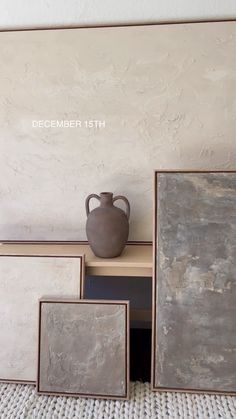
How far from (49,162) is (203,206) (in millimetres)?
739

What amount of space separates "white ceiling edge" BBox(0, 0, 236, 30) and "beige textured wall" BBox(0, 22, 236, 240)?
0.05 metres

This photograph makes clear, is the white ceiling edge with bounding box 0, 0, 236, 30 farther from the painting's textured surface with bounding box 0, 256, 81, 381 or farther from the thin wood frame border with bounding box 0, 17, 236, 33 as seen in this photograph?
the painting's textured surface with bounding box 0, 256, 81, 381

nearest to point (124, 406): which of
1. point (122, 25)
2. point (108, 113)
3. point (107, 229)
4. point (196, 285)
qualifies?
point (196, 285)

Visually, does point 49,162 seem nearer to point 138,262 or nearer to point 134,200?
point 134,200

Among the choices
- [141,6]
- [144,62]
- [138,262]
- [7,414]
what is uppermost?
[141,6]

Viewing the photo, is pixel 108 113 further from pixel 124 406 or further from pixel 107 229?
pixel 124 406

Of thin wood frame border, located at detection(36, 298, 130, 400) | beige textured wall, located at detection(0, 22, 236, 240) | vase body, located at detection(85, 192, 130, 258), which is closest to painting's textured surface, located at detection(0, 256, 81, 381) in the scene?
thin wood frame border, located at detection(36, 298, 130, 400)

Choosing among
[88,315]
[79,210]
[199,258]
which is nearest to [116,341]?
[88,315]

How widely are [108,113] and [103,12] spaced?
44 centimetres

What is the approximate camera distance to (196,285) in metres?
1.46

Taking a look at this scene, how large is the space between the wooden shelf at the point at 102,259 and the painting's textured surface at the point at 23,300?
0.06 meters

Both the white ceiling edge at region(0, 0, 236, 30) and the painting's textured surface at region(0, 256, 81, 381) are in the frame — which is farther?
the white ceiling edge at region(0, 0, 236, 30)

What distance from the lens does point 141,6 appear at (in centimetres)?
166

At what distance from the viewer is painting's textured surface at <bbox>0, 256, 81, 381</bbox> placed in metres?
1.53
